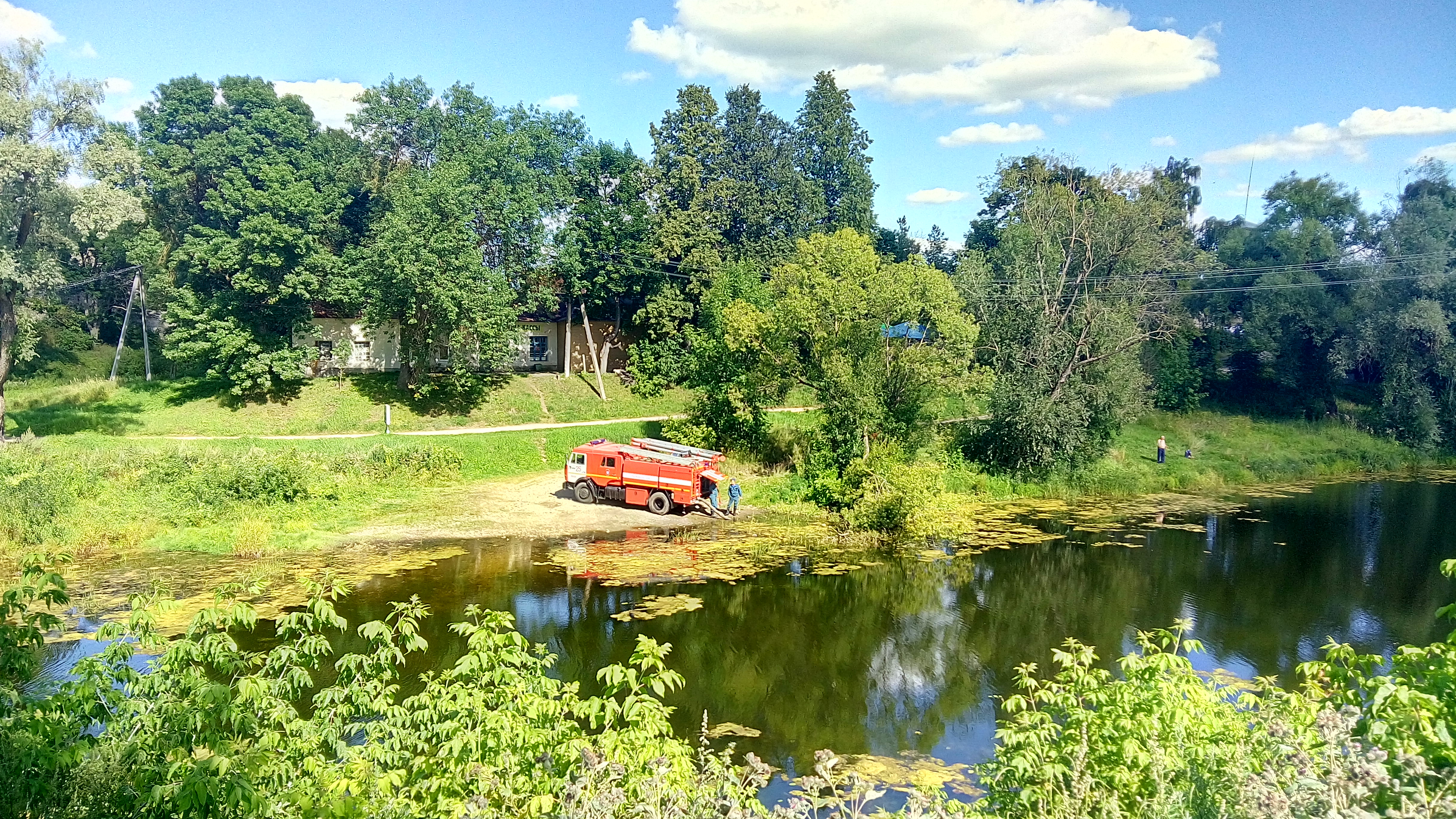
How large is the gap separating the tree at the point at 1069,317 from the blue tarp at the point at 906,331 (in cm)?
287

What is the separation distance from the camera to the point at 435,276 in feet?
113

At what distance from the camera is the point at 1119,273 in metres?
33.5

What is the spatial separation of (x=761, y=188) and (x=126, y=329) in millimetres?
33940

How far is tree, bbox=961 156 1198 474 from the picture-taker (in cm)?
3095

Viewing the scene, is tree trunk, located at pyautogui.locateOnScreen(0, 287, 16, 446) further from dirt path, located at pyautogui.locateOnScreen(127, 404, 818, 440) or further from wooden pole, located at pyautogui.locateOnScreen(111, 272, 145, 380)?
wooden pole, located at pyautogui.locateOnScreen(111, 272, 145, 380)

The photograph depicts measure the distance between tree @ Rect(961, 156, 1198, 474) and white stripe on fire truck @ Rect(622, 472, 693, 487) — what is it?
12.3m

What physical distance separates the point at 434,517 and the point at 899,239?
4057 cm

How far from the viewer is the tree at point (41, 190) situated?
25.8 meters

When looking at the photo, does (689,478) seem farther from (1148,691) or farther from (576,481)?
(1148,691)

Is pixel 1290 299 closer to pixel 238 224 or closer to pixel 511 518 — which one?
pixel 511 518

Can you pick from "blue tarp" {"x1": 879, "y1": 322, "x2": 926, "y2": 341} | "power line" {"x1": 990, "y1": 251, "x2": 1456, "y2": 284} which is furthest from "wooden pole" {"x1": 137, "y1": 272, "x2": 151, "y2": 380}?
"power line" {"x1": 990, "y1": 251, "x2": 1456, "y2": 284}

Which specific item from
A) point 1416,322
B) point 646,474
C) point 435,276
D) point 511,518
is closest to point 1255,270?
point 1416,322

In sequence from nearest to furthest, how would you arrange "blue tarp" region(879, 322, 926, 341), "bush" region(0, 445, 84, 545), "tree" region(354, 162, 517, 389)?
"bush" region(0, 445, 84, 545)
"blue tarp" region(879, 322, 926, 341)
"tree" region(354, 162, 517, 389)

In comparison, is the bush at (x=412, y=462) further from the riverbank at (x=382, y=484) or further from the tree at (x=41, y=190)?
the tree at (x=41, y=190)
